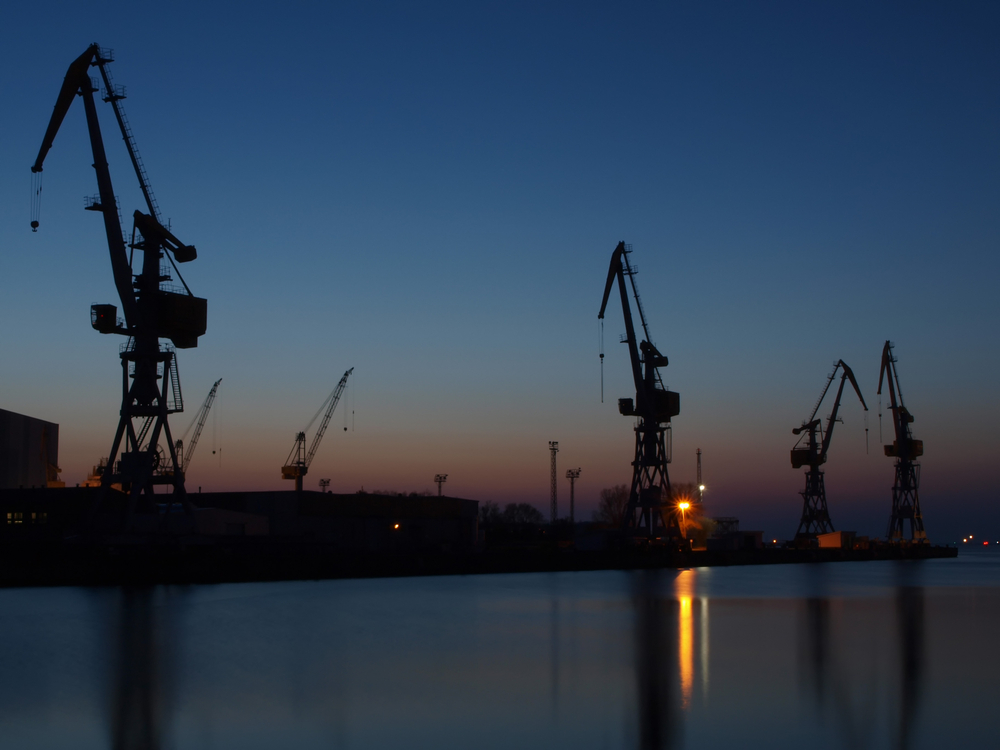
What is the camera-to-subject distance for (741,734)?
12984 mm

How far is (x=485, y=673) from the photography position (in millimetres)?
18688

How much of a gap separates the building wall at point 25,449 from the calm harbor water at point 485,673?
88.1 feet

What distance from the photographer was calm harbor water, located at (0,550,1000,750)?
13156mm

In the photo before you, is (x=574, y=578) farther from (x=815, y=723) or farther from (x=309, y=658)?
(x=815, y=723)

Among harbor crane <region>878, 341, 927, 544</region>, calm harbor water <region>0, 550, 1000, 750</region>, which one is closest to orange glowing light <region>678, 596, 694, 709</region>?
calm harbor water <region>0, 550, 1000, 750</region>

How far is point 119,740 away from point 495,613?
19858 mm

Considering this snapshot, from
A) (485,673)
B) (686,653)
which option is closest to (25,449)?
(485,673)

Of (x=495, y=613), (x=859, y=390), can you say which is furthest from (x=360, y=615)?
(x=859, y=390)

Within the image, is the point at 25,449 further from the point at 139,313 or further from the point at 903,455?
the point at 903,455

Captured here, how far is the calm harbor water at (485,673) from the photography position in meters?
13.2

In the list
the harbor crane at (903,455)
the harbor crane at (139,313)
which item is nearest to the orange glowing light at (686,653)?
the harbor crane at (139,313)

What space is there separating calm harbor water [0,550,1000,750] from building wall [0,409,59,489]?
26.8 m

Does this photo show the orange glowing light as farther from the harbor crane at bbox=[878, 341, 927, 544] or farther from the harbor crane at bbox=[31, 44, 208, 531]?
the harbor crane at bbox=[878, 341, 927, 544]

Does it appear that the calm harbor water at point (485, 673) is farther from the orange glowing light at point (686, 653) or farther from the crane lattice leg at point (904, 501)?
the crane lattice leg at point (904, 501)
